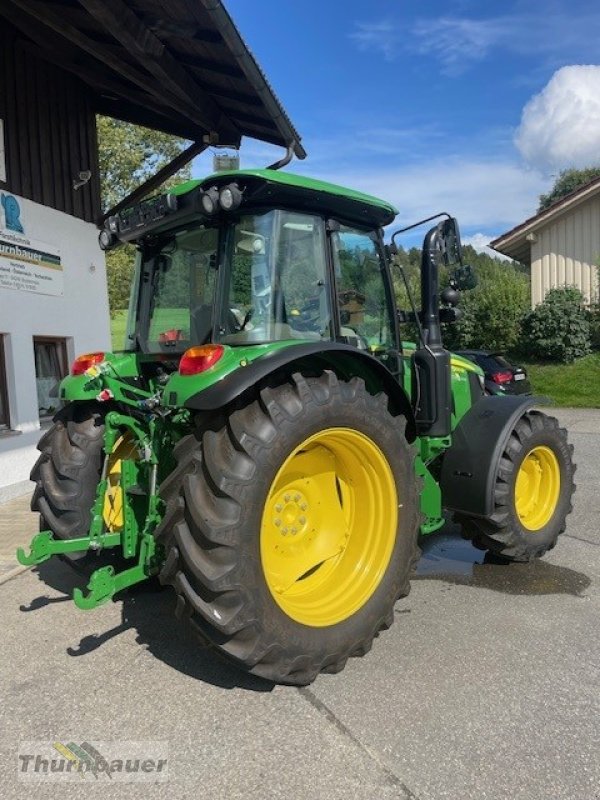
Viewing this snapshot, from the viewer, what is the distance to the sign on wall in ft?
22.0

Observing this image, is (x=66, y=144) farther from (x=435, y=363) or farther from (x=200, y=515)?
(x=200, y=515)

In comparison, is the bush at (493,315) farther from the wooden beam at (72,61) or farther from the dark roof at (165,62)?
the wooden beam at (72,61)

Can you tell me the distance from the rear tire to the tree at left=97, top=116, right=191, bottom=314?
567 inches

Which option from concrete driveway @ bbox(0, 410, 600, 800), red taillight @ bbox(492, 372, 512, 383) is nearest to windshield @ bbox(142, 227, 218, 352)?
concrete driveway @ bbox(0, 410, 600, 800)

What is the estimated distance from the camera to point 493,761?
234 cm

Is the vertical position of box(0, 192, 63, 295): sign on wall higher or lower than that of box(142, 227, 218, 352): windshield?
higher

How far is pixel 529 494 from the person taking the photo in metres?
4.50

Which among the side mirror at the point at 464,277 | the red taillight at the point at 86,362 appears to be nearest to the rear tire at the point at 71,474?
the red taillight at the point at 86,362

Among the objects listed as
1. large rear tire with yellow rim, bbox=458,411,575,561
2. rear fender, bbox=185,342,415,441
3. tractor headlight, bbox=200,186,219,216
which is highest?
tractor headlight, bbox=200,186,219,216

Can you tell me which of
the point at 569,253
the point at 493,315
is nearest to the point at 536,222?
the point at 569,253

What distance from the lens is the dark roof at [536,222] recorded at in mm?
17125

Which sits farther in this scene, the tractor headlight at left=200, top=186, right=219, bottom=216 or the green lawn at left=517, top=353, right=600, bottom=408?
the green lawn at left=517, top=353, right=600, bottom=408

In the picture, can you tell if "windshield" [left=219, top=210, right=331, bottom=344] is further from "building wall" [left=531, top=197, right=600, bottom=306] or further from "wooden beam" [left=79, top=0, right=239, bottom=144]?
"building wall" [left=531, top=197, right=600, bottom=306]

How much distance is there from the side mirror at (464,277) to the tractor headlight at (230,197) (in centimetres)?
155
